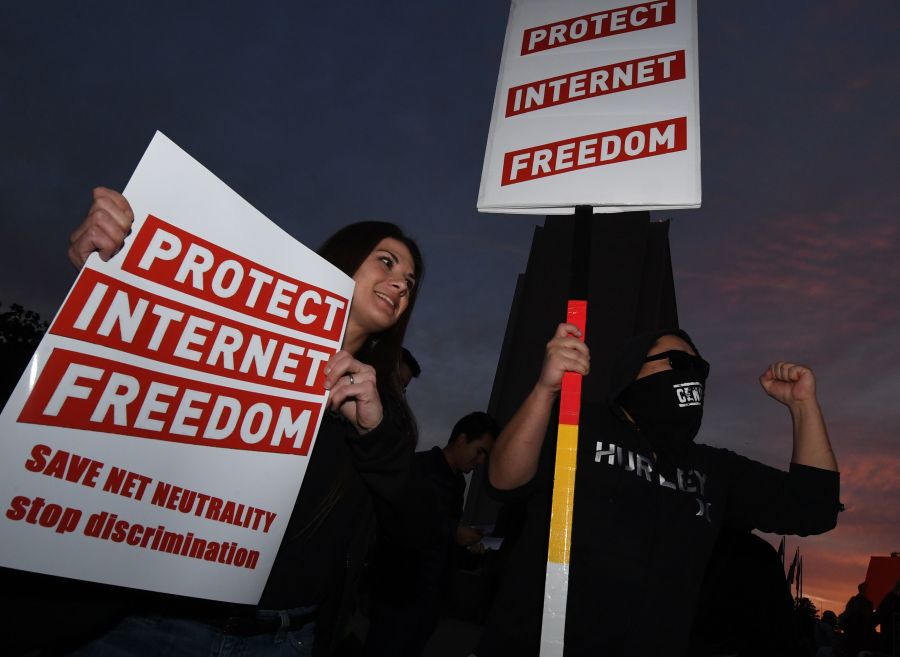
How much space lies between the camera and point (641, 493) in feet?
6.67

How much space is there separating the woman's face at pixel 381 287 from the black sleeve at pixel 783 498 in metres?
1.61

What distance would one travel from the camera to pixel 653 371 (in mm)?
2381

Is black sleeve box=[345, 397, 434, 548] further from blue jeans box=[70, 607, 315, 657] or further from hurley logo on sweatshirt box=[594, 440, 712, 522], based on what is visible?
hurley logo on sweatshirt box=[594, 440, 712, 522]

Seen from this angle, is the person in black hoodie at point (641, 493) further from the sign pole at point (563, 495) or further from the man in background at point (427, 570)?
the man in background at point (427, 570)

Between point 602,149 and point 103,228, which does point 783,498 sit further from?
point 103,228

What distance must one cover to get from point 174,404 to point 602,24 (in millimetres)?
1747

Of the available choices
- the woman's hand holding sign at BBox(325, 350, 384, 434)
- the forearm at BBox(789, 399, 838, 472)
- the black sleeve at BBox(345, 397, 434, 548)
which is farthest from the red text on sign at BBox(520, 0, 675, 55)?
the forearm at BBox(789, 399, 838, 472)

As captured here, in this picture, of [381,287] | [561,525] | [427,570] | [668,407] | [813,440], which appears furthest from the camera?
[427,570]

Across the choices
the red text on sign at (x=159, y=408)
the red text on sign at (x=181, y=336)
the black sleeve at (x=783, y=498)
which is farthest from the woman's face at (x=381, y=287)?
the black sleeve at (x=783, y=498)

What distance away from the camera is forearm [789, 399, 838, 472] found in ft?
7.64

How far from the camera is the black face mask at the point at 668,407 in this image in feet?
7.32

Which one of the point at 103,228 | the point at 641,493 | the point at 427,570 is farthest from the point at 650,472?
the point at 427,570

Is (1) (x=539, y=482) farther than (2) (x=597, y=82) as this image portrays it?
Yes

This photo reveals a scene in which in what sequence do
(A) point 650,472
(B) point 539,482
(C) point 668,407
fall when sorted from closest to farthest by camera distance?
(B) point 539,482 → (A) point 650,472 → (C) point 668,407
